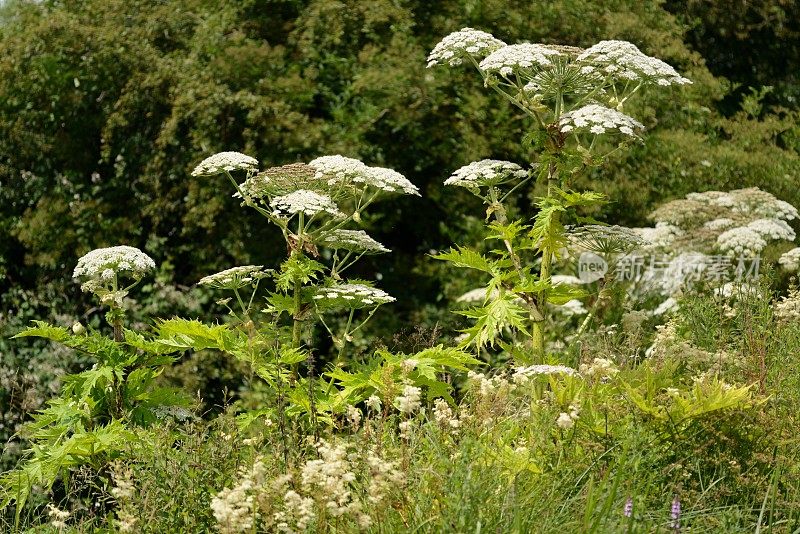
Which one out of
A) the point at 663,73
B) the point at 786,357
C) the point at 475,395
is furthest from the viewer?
the point at 786,357

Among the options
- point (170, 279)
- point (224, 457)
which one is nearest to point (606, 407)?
point (224, 457)

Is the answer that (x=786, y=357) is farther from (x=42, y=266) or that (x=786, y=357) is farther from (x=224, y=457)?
(x=42, y=266)

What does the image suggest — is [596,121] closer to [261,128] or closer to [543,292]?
[543,292]

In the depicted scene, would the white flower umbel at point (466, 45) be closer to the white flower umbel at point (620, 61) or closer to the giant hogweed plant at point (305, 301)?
the white flower umbel at point (620, 61)

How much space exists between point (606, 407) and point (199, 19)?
29.4 ft

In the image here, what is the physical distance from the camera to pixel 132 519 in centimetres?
346

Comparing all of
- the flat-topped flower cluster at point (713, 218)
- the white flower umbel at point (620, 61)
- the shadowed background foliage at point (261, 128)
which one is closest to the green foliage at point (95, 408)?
the white flower umbel at point (620, 61)

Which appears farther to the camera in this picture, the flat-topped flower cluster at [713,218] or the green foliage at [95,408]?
the flat-topped flower cluster at [713,218]

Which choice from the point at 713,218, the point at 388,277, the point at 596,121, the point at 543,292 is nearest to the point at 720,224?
the point at 713,218

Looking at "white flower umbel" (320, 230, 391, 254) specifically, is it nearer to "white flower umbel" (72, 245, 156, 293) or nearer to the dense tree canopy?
"white flower umbel" (72, 245, 156, 293)

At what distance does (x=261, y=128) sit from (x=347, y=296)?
6113 mm

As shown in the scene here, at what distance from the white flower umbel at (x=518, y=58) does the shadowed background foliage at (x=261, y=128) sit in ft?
19.1

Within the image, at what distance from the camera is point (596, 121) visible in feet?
15.9

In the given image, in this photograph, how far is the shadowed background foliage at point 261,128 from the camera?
432 inches
